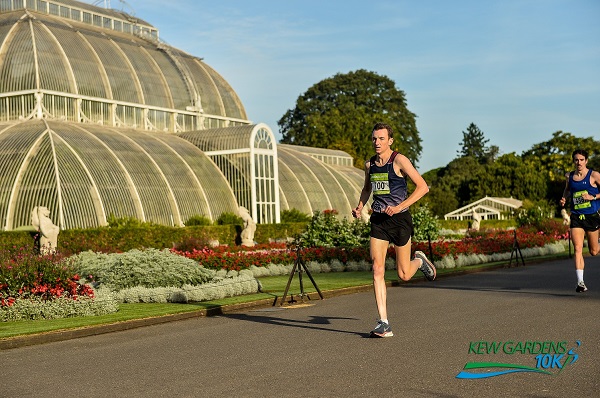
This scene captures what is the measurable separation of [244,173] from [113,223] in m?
16.2

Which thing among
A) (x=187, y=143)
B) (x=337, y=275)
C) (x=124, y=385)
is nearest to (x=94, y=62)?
(x=187, y=143)

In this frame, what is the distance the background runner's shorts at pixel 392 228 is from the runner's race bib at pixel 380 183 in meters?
0.30

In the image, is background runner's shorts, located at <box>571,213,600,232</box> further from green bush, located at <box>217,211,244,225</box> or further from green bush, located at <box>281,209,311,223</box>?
green bush, located at <box>281,209,311,223</box>

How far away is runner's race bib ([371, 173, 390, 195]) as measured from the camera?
11.3 meters

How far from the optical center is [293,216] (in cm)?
5647

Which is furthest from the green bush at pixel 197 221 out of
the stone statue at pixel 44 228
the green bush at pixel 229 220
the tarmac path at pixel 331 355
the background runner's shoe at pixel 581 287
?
the background runner's shoe at pixel 581 287

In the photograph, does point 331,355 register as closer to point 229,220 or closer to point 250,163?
point 229,220

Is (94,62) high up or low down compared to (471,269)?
up

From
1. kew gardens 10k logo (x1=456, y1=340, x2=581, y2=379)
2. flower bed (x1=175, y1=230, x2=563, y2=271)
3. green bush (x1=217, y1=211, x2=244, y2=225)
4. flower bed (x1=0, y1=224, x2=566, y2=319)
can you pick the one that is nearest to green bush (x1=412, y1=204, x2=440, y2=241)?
flower bed (x1=0, y1=224, x2=566, y2=319)

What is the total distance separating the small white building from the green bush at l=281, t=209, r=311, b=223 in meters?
37.0

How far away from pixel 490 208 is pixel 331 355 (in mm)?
84283

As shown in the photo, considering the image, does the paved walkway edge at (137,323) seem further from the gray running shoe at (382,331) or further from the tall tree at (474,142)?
the tall tree at (474,142)

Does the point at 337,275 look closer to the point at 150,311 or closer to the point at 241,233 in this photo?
the point at 150,311

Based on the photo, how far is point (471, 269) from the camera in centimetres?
2698
